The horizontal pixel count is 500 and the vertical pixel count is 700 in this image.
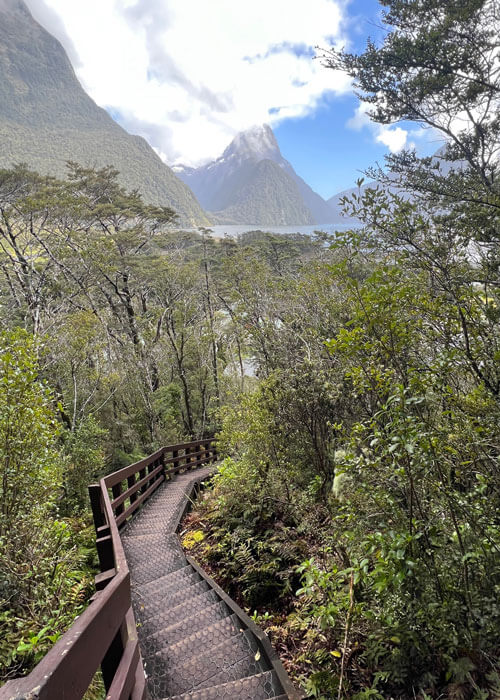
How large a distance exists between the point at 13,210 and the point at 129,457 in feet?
33.7

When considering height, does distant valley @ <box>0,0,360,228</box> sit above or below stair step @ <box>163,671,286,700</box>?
above

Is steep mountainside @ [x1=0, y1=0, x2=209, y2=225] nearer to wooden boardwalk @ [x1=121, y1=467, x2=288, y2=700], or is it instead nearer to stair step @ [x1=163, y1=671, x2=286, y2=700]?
wooden boardwalk @ [x1=121, y1=467, x2=288, y2=700]

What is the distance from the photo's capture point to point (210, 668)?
3357mm

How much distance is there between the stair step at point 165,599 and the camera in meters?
4.32

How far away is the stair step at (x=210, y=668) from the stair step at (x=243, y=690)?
225 millimetres

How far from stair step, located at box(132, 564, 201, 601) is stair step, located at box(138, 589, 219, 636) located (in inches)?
18.7

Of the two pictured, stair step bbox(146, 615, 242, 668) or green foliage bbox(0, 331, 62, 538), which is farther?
green foliage bbox(0, 331, 62, 538)

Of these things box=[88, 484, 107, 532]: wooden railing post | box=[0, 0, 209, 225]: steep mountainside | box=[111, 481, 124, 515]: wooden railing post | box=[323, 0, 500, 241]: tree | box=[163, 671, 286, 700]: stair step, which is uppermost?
box=[0, 0, 209, 225]: steep mountainside

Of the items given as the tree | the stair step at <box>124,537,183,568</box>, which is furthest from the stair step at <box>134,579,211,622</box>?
the tree

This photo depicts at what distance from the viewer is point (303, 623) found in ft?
12.8

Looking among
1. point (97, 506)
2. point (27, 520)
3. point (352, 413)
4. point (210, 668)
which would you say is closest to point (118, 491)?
point (27, 520)

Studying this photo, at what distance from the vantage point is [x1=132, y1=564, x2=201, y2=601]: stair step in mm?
4721

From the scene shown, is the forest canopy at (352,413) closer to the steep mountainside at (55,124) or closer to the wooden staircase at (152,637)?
the wooden staircase at (152,637)

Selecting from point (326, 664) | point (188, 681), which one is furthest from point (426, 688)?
point (188, 681)
